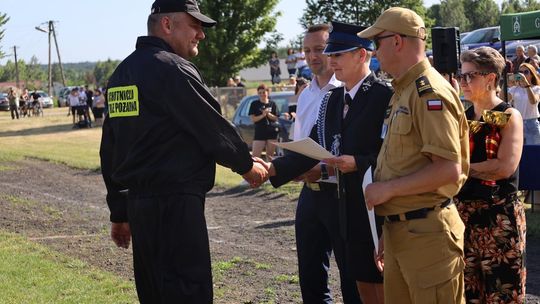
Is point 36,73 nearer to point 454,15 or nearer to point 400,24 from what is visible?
point 454,15

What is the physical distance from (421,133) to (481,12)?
63.0 metres

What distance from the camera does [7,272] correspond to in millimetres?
8062

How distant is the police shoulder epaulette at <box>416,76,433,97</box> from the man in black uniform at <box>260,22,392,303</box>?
0.87 metres

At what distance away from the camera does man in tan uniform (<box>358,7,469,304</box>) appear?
12.7ft

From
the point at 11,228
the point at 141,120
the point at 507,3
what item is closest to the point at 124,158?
the point at 141,120

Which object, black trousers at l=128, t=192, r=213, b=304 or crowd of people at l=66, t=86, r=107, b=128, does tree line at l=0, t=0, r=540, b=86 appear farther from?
black trousers at l=128, t=192, r=213, b=304

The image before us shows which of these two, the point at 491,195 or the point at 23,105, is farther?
the point at 23,105

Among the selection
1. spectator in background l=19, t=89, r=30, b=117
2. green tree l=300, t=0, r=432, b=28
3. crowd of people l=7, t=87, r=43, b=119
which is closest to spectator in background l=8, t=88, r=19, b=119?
crowd of people l=7, t=87, r=43, b=119

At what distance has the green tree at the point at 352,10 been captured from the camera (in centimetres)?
3616

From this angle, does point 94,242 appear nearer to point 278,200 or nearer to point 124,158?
point 278,200

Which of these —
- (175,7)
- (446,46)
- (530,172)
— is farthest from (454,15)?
(175,7)

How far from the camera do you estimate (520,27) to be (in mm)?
13500

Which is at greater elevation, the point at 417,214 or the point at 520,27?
the point at 520,27

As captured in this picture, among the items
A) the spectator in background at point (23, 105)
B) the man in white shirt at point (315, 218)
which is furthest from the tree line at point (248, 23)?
the man in white shirt at point (315, 218)
